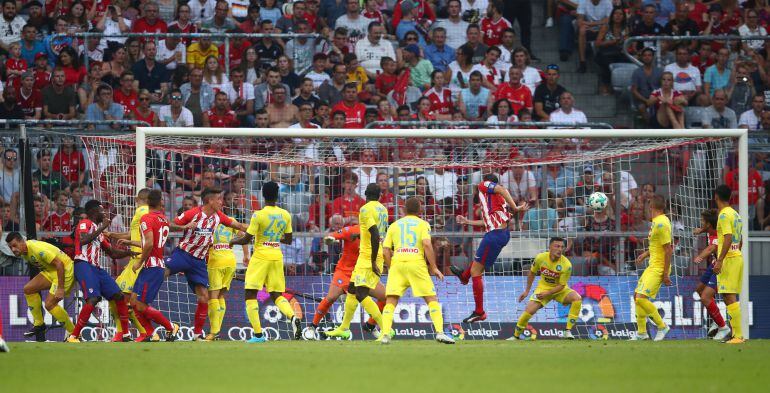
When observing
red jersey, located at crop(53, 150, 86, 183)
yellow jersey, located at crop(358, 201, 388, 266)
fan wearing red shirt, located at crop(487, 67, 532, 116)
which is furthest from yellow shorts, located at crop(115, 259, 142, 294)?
fan wearing red shirt, located at crop(487, 67, 532, 116)

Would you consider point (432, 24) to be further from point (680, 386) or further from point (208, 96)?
point (680, 386)

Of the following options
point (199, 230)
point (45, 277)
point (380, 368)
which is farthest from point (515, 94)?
point (380, 368)

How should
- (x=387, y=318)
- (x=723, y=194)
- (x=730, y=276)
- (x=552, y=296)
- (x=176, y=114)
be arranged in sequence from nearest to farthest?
(x=387, y=318) < (x=723, y=194) < (x=730, y=276) < (x=552, y=296) < (x=176, y=114)

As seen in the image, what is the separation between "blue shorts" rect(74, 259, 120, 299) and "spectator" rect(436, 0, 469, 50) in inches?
386

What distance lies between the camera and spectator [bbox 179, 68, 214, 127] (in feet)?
73.7

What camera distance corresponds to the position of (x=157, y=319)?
16797 mm

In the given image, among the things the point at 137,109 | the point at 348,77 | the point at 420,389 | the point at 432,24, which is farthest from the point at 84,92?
the point at 420,389

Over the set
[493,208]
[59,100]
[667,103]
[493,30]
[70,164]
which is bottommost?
[493,208]

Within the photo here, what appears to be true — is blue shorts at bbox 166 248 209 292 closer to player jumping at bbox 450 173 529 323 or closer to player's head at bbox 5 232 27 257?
player's head at bbox 5 232 27 257

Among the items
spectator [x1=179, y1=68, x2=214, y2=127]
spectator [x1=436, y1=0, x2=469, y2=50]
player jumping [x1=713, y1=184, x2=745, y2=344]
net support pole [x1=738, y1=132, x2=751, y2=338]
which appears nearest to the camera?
player jumping [x1=713, y1=184, x2=745, y2=344]

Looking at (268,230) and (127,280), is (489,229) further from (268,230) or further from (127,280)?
(127,280)

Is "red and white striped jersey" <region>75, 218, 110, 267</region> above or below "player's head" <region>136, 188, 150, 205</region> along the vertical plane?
below

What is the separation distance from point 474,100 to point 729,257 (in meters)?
7.38

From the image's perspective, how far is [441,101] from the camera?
22.8 metres
